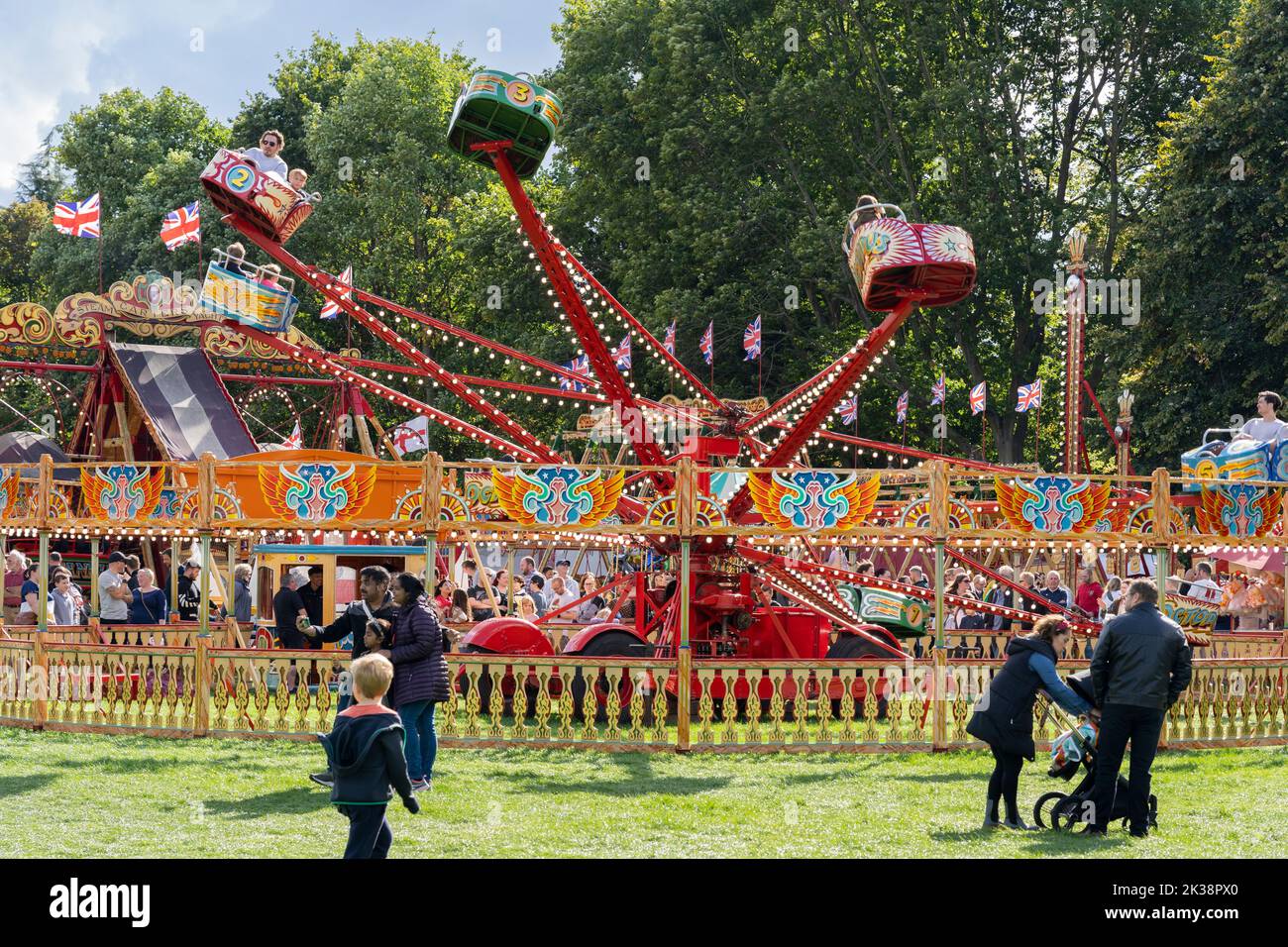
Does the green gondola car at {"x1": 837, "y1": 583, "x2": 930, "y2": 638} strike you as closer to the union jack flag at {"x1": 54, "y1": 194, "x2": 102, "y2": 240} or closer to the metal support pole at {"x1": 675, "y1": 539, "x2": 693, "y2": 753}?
the metal support pole at {"x1": 675, "y1": 539, "x2": 693, "y2": 753}

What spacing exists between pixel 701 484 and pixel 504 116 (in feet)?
15.1

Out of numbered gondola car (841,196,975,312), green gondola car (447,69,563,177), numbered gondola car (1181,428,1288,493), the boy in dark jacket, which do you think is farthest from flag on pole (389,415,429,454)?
the boy in dark jacket

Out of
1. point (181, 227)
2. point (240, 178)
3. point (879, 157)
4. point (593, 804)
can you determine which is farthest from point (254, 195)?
point (879, 157)

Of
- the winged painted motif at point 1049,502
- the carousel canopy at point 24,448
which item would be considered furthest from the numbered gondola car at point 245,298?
the carousel canopy at point 24,448

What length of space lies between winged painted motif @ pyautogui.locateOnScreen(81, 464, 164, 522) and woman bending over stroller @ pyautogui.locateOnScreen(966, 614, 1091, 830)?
372 inches

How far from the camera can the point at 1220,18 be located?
3231cm

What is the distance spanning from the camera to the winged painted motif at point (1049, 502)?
16.1 meters

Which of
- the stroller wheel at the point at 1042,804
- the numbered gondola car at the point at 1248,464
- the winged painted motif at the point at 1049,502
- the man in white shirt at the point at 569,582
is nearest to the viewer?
the stroller wheel at the point at 1042,804

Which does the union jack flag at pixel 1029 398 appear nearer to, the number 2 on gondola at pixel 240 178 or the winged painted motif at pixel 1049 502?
the winged painted motif at pixel 1049 502

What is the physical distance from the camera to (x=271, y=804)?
11.8 m

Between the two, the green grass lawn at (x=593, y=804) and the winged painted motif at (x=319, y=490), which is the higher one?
the winged painted motif at (x=319, y=490)

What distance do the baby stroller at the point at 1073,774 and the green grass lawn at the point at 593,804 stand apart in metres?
0.22

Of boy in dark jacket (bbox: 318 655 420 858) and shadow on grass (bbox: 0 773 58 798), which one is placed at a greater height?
boy in dark jacket (bbox: 318 655 420 858)

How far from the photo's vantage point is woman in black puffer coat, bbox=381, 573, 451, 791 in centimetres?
1175
